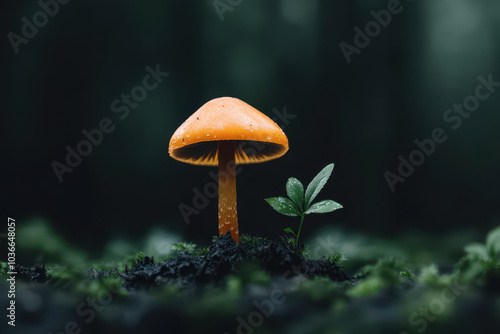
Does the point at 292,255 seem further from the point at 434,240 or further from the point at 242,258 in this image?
the point at 434,240

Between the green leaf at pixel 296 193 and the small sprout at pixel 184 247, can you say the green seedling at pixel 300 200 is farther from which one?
the small sprout at pixel 184 247

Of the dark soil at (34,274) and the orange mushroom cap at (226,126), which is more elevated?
the orange mushroom cap at (226,126)

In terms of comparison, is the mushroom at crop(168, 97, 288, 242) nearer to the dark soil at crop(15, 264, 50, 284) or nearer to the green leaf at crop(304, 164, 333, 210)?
the green leaf at crop(304, 164, 333, 210)

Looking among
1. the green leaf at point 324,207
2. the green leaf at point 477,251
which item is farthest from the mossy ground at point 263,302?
the green leaf at point 324,207

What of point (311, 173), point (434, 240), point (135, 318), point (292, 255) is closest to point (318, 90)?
point (311, 173)

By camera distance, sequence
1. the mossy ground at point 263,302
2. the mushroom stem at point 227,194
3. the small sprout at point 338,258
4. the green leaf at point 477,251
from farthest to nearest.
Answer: the mushroom stem at point 227,194, the small sprout at point 338,258, the green leaf at point 477,251, the mossy ground at point 263,302

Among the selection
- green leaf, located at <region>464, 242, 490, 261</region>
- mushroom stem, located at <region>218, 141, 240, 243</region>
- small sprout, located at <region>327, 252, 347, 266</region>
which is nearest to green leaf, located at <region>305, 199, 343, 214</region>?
small sprout, located at <region>327, 252, 347, 266</region>
